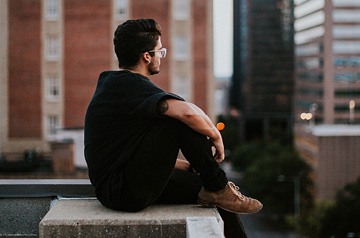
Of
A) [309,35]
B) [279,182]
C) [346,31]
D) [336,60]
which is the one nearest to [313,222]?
[279,182]

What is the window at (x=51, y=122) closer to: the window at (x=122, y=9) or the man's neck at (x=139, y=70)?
the window at (x=122, y=9)

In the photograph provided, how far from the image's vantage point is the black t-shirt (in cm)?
394

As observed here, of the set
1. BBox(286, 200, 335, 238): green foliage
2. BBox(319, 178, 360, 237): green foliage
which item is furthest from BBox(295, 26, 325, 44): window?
BBox(319, 178, 360, 237): green foliage

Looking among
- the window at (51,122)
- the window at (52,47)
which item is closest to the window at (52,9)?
the window at (52,47)

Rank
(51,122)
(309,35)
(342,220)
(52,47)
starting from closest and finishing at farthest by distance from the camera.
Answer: (342,220), (52,47), (51,122), (309,35)

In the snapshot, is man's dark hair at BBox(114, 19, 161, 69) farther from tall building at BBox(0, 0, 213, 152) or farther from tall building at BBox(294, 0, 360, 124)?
tall building at BBox(294, 0, 360, 124)

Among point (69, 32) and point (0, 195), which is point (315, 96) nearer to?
point (69, 32)

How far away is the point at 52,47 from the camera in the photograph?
1897 inches

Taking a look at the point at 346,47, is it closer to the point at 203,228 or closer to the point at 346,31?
the point at 346,31

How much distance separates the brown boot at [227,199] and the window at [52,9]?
4495 cm

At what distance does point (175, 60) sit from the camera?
160ft

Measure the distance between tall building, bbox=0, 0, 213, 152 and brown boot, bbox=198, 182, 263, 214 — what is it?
43.7 m

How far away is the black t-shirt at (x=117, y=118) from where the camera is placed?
12.9 feet

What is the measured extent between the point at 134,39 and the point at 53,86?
150ft
